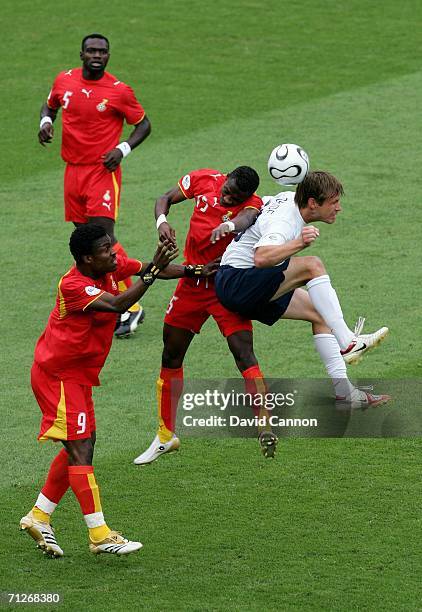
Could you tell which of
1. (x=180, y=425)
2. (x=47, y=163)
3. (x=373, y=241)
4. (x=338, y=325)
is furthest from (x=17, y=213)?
(x=338, y=325)

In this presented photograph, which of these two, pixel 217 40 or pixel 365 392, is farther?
pixel 217 40

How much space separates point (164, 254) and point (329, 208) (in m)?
1.33

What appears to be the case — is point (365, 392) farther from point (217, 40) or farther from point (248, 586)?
point (217, 40)

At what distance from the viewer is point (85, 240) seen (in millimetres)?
7574

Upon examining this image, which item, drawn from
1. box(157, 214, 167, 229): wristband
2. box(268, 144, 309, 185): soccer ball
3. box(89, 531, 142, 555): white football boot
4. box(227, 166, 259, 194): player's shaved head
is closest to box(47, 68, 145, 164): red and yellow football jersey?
box(157, 214, 167, 229): wristband

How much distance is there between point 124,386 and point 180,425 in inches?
46.7

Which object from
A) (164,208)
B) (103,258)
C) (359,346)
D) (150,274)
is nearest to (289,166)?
(164,208)

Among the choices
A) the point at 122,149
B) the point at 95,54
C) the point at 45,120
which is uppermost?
the point at 95,54

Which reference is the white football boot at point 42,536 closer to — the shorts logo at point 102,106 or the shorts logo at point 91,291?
the shorts logo at point 91,291

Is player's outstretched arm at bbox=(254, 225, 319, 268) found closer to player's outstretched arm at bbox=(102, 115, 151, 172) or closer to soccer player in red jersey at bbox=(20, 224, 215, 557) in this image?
soccer player in red jersey at bbox=(20, 224, 215, 557)

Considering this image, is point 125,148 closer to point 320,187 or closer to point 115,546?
point 320,187

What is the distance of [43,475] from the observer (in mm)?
9047

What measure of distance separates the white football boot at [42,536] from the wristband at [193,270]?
1.88 metres

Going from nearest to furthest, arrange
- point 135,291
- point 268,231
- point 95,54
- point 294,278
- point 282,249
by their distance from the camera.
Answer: point 135,291
point 282,249
point 268,231
point 294,278
point 95,54
